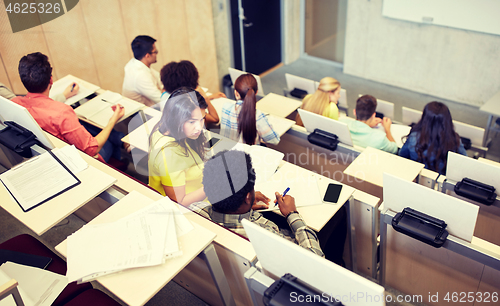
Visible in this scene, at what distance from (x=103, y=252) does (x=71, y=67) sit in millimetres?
2928

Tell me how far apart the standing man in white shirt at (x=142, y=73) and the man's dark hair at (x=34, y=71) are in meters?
0.97

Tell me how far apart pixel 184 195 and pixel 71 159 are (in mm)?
622

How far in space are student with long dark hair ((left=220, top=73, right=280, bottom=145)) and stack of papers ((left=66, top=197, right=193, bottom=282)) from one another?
1193mm

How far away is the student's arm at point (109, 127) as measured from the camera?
2.61 meters

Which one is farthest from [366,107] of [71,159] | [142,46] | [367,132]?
[71,159]

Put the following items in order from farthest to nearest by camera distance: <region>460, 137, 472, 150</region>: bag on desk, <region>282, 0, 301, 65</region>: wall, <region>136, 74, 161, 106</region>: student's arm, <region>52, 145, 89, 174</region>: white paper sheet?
<region>282, 0, 301, 65</region>: wall → <region>136, 74, 161, 106</region>: student's arm → <region>460, 137, 472, 150</region>: bag on desk → <region>52, 145, 89, 174</region>: white paper sheet

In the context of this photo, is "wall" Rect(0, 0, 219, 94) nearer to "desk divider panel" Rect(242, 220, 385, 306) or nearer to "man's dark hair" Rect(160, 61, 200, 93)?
"man's dark hair" Rect(160, 61, 200, 93)

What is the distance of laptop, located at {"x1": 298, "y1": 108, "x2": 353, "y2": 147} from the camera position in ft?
8.49

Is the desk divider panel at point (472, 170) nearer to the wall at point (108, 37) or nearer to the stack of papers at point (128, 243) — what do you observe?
the stack of papers at point (128, 243)

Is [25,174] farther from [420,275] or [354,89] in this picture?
[354,89]

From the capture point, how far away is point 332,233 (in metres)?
2.22

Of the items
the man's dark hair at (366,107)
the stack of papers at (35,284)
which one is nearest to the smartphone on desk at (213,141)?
the man's dark hair at (366,107)

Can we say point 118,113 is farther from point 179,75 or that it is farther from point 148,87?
point 148,87

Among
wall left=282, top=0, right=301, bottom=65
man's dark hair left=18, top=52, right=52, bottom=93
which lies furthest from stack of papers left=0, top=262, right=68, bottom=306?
wall left=282, top=0, right=301, bottom=65
